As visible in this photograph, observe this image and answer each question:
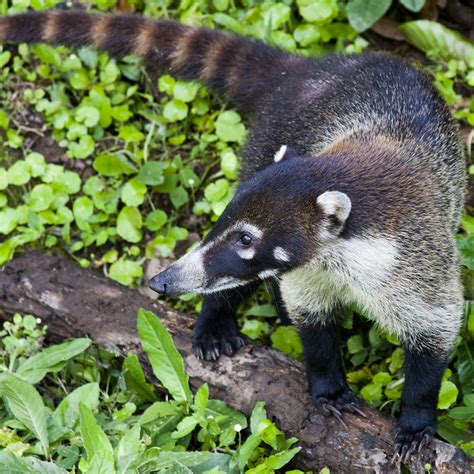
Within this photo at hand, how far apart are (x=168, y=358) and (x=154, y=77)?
8.85 feet

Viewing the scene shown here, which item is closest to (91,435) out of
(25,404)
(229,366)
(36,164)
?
(25,404)

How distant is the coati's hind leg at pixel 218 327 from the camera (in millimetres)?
4945

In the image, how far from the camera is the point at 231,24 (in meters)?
6.67

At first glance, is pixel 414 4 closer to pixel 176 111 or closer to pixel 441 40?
pixel 441 40

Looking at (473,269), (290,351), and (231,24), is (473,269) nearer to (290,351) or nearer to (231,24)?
(290,351)

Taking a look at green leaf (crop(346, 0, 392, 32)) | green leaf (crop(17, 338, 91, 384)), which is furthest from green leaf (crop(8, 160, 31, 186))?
green leaf (crop(346, 0, 392, 32))

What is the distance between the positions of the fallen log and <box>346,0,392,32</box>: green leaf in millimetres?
2605

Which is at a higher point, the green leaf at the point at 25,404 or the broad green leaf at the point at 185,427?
the broad green leaf at the point at 185,427

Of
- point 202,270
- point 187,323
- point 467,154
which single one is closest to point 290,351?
point 187,323

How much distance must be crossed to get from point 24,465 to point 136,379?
0.89 meters

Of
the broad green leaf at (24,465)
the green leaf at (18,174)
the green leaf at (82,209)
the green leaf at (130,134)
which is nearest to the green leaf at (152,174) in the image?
the green leaf at (130,134)

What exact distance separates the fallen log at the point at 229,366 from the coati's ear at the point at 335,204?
1145 millimetres

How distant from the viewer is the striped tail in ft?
18.7

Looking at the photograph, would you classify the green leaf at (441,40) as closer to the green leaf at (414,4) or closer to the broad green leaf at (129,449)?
the green leaf at (414,4)
